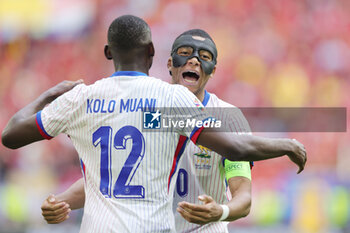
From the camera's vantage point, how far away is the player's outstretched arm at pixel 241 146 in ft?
9.84

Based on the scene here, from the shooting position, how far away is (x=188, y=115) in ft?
9.94

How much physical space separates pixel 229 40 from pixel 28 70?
3.95 metres

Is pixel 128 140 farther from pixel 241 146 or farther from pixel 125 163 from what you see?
pixel 241 146

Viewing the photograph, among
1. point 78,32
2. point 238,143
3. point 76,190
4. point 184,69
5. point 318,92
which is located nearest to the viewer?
point 238,143

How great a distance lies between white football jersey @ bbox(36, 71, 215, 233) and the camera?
3.03 meters

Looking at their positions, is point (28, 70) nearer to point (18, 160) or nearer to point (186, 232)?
point (18, 160)

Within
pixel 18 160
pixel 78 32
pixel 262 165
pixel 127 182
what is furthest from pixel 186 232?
pixel 78 32

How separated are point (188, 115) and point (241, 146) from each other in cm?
33

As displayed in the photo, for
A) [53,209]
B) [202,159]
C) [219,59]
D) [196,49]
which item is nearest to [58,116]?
[53,209]

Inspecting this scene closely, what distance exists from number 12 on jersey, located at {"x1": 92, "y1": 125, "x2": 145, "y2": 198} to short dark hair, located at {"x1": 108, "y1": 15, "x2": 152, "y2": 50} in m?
0.50

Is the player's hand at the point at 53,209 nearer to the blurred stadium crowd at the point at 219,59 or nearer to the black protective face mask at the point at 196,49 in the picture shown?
the black protective face mask at the point at 196,49

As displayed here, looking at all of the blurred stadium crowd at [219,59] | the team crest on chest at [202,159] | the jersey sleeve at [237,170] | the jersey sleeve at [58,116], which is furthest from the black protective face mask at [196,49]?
the blurred stadium crowd at [219,59]

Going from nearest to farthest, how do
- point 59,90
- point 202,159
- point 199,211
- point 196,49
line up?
point 199,211 < point 59,90 < point 202,159 < point 196,49

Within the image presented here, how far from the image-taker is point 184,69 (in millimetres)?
4516
